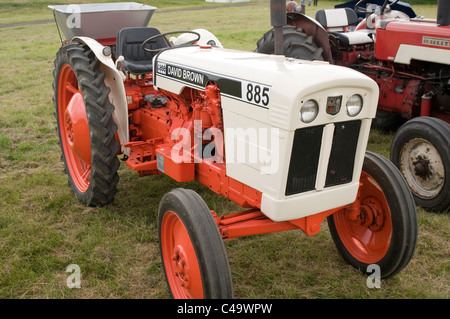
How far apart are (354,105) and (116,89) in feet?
6.43

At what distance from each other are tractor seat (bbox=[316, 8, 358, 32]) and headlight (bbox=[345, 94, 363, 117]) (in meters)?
4.42

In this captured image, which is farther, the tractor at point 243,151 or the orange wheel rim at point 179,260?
the orange wheel rim at point 179,260

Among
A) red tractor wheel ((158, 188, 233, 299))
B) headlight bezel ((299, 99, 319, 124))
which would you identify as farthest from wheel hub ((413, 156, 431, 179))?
red tractor wheel ((158, 188, 233, 299))

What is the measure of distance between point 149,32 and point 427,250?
9.02ft

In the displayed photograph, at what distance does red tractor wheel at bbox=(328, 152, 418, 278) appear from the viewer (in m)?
2.73

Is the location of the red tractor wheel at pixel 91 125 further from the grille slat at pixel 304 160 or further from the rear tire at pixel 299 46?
the rear tire at pixel 299 46

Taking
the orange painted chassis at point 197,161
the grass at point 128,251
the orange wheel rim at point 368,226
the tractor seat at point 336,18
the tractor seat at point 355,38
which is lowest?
the grass at point 128,251

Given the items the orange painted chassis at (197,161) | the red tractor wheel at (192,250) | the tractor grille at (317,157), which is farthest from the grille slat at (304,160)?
the red tractor wheel at (192,250)

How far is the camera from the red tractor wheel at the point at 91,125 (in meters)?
3.50

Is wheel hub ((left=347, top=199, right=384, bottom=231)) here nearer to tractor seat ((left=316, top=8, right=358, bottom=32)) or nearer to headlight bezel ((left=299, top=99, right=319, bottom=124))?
headlight bezel ((left=299, top=99, right=319, bottom=124))

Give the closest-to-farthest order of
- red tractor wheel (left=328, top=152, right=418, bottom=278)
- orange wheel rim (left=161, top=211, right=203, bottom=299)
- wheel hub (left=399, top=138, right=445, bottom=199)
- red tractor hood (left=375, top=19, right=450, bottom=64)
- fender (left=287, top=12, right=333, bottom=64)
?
1. orange wheel rim (left=161, top=211, right=203, bottom=299)
2. red tractor wheel (left=328, top=152, right=418, bottom=278)
3. wheel hub (left=399, top=138, right=445, bottom=199)
4. red tractor hood (left=375, top=19, right=450, bottom=64)
5. fender (left=287, top=12, right=333, bottom=64)

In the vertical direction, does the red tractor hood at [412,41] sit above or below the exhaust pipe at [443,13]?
below
